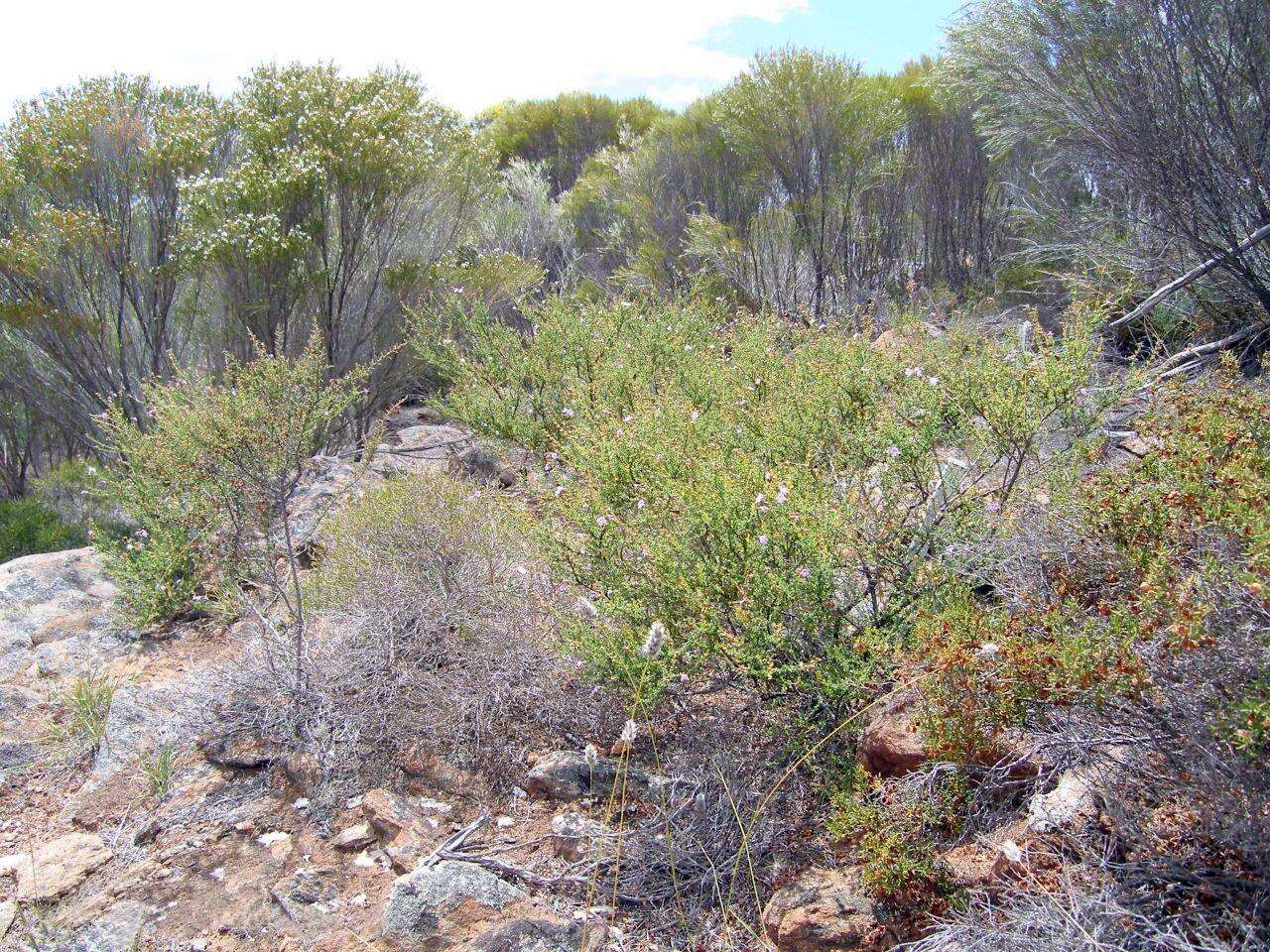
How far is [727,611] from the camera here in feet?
10.1

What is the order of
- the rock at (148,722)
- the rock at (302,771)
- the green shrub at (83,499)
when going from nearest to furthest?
the rock at (302,771) < the rock at (148,722) < the green shrub at (83,499)

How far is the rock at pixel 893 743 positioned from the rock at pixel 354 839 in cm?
178

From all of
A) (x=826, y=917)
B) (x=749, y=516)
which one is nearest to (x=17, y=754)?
(x=749, y=516)

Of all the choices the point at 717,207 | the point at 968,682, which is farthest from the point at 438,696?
the point at 717,207

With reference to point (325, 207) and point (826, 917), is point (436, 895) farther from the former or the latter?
point (325, 207)

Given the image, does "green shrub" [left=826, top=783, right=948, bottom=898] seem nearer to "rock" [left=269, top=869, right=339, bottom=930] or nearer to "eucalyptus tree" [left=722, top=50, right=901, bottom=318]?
"rock" [left=269, top=869, right=339, bottom=930]

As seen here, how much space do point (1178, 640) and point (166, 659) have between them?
5.11m

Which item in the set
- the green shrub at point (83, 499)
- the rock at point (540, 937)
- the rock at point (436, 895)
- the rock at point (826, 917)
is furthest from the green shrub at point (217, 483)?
the rock at point (826, 917)

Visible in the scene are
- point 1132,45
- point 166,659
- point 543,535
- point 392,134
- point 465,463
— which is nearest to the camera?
point 543,535

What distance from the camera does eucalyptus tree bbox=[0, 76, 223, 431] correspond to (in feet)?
28.3

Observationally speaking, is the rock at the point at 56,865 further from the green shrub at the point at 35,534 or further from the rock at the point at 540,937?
the green shrub at the point at 35,534

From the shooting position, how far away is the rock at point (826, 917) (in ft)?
7.76

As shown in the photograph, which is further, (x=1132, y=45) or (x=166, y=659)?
(x=1132, y=45)

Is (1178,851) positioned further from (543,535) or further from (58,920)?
(58,920)
